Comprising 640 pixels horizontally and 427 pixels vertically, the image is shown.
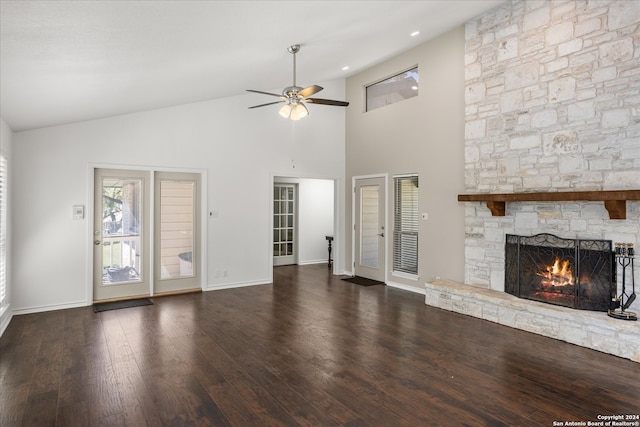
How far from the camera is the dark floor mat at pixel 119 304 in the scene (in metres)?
5.30

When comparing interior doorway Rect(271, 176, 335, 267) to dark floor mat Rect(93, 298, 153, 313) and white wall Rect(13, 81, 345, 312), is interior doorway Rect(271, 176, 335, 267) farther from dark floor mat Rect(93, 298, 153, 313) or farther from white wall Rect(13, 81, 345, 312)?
dark floor mat Rect(93, 298, 153, 313)

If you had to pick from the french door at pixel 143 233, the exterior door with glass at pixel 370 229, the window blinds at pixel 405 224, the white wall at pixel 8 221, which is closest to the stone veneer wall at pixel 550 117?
the window blinds at pixel 405 224

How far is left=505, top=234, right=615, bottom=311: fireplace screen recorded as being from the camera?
4.10 meters

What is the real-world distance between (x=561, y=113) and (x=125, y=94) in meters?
5.20

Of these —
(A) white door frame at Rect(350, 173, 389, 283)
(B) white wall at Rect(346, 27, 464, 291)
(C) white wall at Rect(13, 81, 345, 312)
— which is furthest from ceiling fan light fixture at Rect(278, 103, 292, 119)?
(A) white door frame at Rect(350, 173, 389, 283)

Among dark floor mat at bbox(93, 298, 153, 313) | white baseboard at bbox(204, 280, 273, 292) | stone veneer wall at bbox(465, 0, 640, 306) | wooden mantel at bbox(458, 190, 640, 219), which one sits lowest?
dark floor mat at bbox(93, 298, 153, 313)

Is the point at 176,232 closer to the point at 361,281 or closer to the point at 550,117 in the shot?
the point at 361,281

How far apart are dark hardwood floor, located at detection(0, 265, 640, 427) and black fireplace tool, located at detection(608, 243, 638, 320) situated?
49 centimetres

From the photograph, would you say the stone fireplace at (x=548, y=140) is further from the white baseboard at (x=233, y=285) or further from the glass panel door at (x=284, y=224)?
the glass panel door at (x=284, y=224)

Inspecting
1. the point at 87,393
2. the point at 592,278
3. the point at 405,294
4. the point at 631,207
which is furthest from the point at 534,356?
the point at 87,393

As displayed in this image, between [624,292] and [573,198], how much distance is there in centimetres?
111

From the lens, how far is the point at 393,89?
22.7ft

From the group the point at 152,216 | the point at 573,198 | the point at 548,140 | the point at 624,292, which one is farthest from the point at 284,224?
the point at 624,292

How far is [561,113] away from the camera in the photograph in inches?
175
